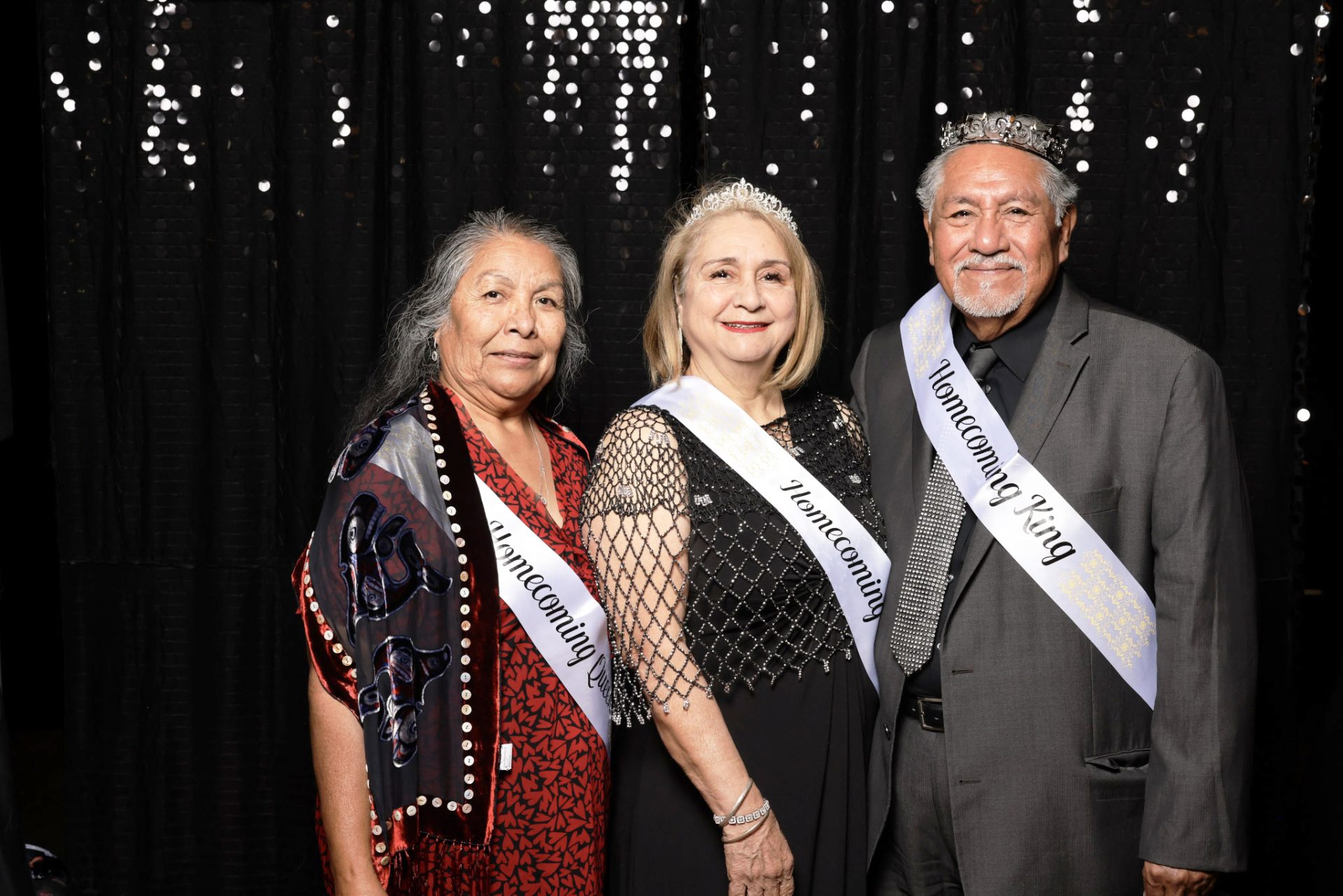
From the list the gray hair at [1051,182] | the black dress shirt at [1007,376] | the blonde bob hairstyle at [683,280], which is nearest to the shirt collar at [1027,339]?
the black dress shirt at [1007,376]

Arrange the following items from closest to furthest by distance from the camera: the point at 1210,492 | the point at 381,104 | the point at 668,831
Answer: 1. the point at 1210,492
2. the point at 668,831
3. the point at 381,104

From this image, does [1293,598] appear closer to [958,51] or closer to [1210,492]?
[1210,492]

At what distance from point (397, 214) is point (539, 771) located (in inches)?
43.7

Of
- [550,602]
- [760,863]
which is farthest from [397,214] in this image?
[760,863]

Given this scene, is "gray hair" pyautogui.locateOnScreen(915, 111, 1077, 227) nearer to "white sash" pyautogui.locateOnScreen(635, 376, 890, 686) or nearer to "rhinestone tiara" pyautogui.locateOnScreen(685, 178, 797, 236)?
"rhinestone tiara" pyautogui.locateOnScreen(685, 178, 797, 236)

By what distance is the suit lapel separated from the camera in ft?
5.26

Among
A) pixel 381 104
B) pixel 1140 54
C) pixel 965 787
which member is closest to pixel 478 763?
pixel 965 787

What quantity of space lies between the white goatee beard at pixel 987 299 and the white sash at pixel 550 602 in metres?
0.69

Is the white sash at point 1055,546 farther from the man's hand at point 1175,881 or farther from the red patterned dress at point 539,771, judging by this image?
the red patterned dress at point 539,771

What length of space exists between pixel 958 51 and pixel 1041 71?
6.3 inches

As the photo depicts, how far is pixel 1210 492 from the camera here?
1.52 m

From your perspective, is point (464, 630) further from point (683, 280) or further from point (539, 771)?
point (683, 280)

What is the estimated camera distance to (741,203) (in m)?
1.77

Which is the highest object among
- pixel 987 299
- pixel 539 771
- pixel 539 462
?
pixel 987 299
